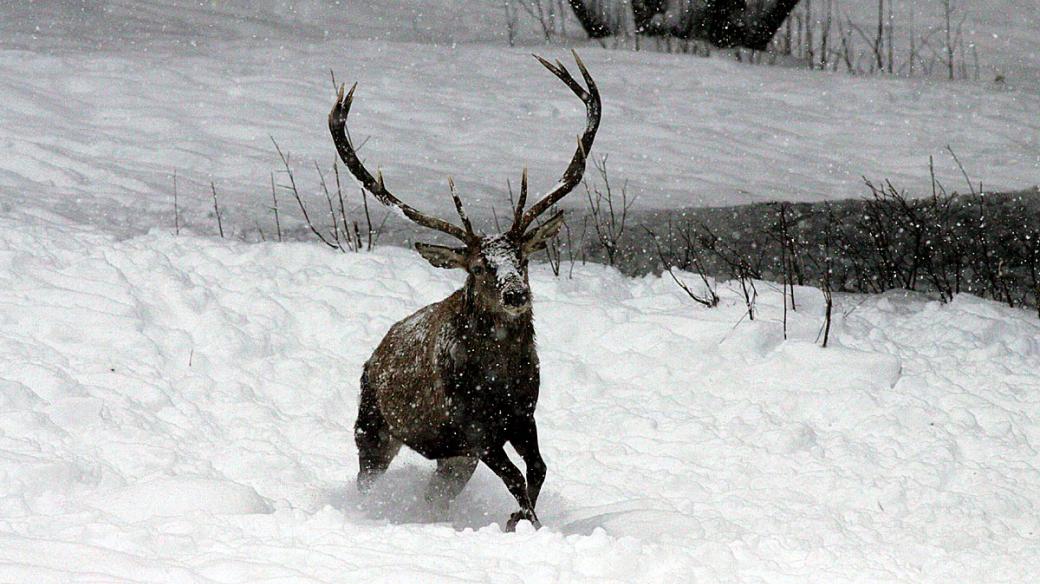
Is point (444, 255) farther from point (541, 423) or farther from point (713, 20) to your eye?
point (713, 20)

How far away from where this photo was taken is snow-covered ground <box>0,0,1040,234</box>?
10969mm

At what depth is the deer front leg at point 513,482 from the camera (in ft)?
18.3

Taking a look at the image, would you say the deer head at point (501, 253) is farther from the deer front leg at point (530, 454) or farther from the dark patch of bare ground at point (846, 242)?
the dark patch of bare ground at point (846, 242)

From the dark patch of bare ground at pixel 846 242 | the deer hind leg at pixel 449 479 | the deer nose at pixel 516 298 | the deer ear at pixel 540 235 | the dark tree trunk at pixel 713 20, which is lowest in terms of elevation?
the deer hind leg at pixel 449 479

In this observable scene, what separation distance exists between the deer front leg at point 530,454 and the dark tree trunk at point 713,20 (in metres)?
11.7

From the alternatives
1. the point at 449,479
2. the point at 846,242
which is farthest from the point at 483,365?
the point at 846,242

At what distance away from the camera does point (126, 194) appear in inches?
406

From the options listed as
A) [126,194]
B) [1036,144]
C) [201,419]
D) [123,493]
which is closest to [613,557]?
[123,493]

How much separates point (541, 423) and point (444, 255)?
1874 millimetres

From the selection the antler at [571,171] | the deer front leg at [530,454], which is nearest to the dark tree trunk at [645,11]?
the antler at [571,171]

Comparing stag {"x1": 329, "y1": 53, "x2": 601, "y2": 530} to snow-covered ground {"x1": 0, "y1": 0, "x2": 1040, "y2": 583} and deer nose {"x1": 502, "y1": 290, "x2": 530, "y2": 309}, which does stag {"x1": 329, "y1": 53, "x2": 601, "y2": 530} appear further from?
snow-covered ground {"x1": 0, "y1": 0, "x2": 1040, "y2": 583}

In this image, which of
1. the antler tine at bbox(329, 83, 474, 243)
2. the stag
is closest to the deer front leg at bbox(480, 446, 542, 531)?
the stag

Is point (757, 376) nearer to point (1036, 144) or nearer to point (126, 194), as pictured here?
point (126, 194)

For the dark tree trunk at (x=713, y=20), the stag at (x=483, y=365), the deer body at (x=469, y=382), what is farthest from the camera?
the dark tree trunk at (x=713, y=20)
